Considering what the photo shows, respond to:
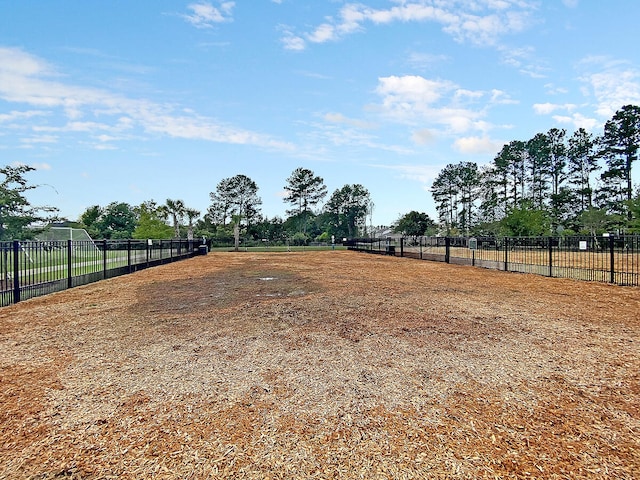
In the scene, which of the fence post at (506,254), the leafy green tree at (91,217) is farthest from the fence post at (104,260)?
the leafy green tree at (91,217)

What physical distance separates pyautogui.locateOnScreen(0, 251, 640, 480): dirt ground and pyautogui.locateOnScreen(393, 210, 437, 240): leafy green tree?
48.0 m

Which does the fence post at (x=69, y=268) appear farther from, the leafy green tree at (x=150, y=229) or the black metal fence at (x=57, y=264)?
the leafy green tree at (x=150, y=229)

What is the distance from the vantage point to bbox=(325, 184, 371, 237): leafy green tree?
6562 centimetres

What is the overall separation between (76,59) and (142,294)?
9185 mm

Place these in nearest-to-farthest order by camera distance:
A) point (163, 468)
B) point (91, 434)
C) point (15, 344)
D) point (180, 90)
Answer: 1. point (163, 468)
2. point (91, 434)
3. point (15, 344)
4. point (180, 90)

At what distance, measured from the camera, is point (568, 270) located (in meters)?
11.1

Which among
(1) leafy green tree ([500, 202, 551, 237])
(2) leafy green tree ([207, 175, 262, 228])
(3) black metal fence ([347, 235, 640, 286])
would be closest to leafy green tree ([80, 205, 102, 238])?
(2) leafy green tree ([207, 175, 262, 228])

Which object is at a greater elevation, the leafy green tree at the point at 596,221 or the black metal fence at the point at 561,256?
the leafy green tree at the point at 596,221

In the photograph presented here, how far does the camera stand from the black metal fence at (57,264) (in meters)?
7.20

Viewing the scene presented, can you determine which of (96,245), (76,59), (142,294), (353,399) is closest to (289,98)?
(76,59)

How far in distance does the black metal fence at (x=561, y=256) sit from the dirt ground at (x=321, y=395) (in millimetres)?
4793

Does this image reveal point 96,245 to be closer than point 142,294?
No

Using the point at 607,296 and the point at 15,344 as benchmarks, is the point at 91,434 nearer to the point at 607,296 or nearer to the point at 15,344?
the point at 15,344

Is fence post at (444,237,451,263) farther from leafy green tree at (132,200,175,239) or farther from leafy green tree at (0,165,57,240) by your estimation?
leafy green tree at (132,200,175,239)
